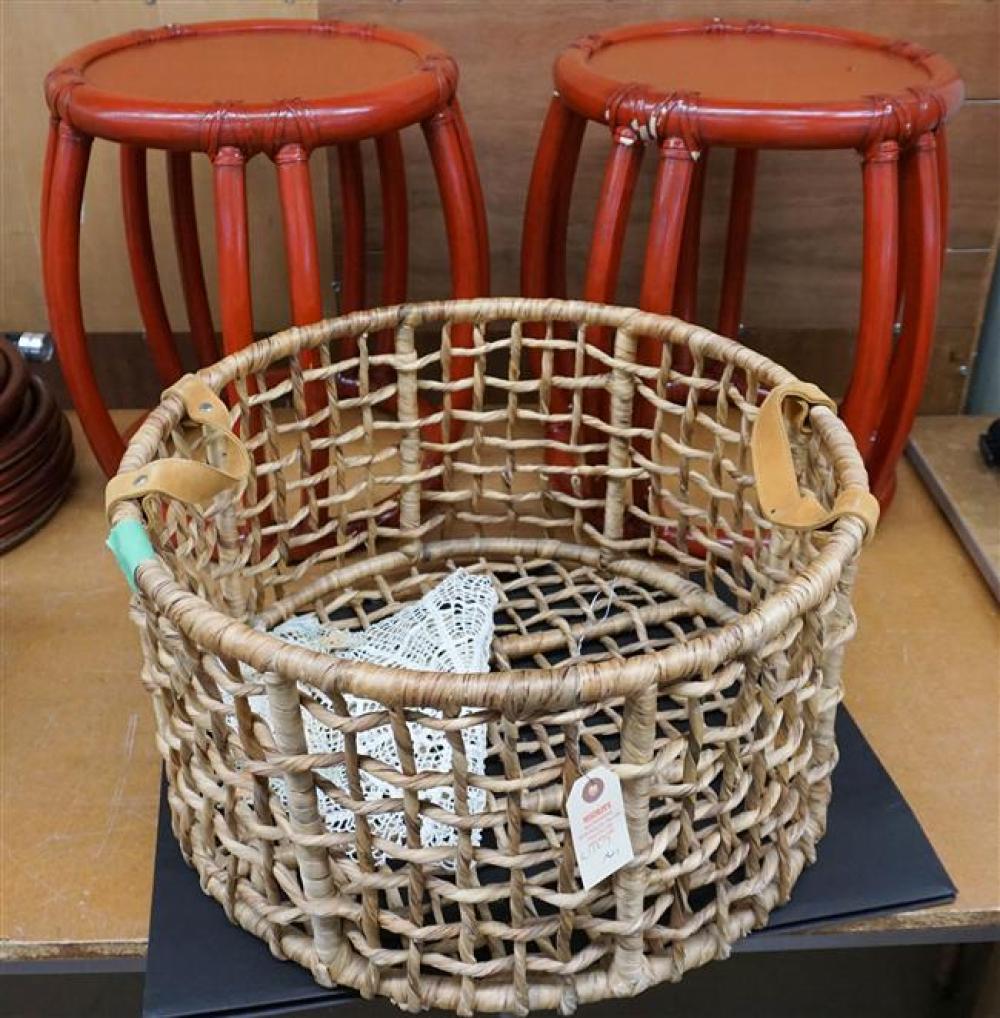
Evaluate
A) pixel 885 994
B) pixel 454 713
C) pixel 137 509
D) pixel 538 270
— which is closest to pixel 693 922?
pixel 454 713

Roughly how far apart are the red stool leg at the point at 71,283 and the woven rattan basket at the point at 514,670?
6.3 inches

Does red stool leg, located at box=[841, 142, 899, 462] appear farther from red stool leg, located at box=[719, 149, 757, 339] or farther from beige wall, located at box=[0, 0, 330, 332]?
beige wall, located at box=[0, 0, 330, 332]

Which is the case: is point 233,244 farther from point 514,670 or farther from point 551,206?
point 514,670

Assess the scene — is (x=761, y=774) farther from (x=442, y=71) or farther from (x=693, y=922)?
(x=442, y=71)

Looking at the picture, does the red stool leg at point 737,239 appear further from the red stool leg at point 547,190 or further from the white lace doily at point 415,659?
the white lace doily at point 415,659

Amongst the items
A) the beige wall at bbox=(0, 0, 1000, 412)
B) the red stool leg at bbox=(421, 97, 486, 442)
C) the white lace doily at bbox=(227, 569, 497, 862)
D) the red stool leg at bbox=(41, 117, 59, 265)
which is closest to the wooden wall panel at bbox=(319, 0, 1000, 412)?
the beige wall at bbox=(0, 0, 1000, 412)

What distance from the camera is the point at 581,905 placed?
2.11ft

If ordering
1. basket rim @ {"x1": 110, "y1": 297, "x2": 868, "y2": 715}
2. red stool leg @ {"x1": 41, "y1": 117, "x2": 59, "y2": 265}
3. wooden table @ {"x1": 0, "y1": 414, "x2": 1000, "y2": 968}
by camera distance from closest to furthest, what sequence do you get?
basket rim @ {"x1": 110, "y1": 297, "x2": 868, "y2": 715}
wooden table @ {"x1": 0, "y1": 414, "x2": 1000, "y2": 968}
red stool leg @ {"x1": 41, "y1": 117, "x2": 59, "y2": 265}

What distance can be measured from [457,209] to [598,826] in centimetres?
63

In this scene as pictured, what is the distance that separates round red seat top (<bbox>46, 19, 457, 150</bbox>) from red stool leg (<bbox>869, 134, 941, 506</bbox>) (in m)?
0.41

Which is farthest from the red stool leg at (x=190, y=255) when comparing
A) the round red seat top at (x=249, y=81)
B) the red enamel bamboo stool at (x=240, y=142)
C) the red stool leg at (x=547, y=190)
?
the red stool leg at (x=547, y=190)

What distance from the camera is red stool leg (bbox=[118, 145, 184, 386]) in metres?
1.17

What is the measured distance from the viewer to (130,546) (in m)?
0.66

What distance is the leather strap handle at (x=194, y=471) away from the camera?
0.69 meters
